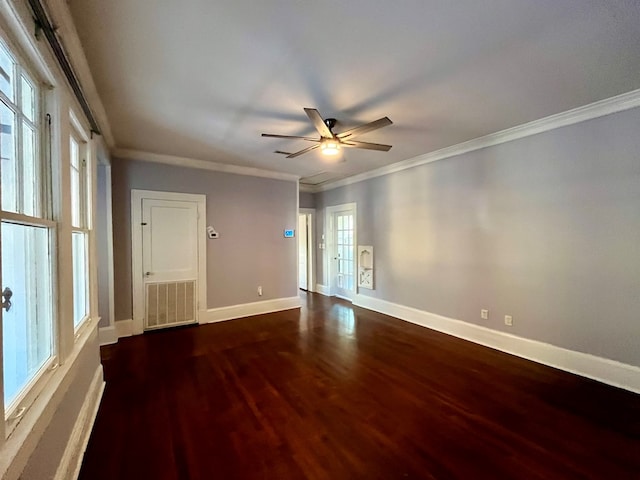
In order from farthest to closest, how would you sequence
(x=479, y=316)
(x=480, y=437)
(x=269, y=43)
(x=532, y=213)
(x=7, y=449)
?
1. (x=479, y=316)
2. (x=532, y=213)
3. (x=480, y=437)
4. (x=269, y=43)
5. (x=7, y=449)

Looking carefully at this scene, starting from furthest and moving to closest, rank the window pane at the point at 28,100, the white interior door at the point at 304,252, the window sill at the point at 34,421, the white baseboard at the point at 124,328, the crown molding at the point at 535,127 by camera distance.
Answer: the white interior door at the point at 304,252 → the white baseboard at the point at 124,328 → the crown molding at the point at 535,127 → the window pane at the point at 28,100 → the window sill at the point at 34,421

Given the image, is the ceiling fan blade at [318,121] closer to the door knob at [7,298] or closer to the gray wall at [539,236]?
the door knob at [7,298]

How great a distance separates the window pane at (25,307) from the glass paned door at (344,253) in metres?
4.94

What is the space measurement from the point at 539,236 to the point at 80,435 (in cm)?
435

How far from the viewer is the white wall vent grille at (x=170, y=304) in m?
4.35

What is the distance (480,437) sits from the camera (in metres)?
2.07

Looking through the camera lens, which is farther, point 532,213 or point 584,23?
point 532,213

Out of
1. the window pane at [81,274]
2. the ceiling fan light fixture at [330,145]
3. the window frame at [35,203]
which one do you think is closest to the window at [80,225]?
the window pane at [81,274]

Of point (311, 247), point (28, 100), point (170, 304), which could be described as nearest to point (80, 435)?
point (28, 100)

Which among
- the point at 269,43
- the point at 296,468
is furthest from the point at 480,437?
the point at 269,43

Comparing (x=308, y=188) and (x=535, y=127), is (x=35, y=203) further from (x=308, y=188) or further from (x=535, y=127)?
(x=308, y=188)

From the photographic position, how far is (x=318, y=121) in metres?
2.57

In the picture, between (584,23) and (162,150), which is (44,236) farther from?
(584,23)

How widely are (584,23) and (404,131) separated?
5.92 ft
